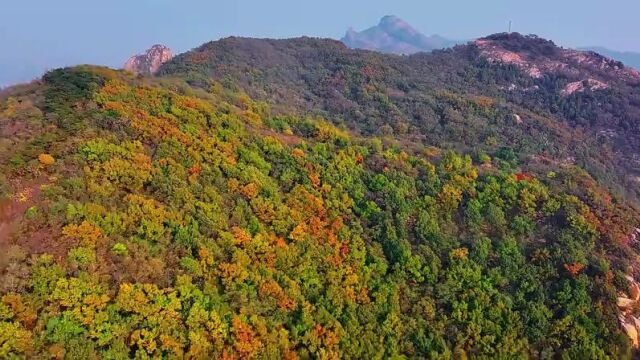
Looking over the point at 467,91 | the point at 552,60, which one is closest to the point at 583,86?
the point at 552,60

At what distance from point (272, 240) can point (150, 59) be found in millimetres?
70345

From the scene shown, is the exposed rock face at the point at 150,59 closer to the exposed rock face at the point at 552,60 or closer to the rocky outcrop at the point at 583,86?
the exposed rock face at the point at 552,60

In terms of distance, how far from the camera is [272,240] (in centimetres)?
3125

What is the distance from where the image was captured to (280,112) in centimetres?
5488

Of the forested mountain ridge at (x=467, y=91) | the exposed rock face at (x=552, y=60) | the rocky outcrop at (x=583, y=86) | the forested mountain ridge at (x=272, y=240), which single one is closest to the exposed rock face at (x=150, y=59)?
the forested mountain ridge at (x=467, y=91)

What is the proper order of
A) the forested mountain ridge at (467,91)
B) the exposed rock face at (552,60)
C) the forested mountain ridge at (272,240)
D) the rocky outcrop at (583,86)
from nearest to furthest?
the forested mountain ridge at (272,240) → the forested mountain ridge at (467,91) → the rocky outcrop at (583,86) → the exposed rock face at (552,60)

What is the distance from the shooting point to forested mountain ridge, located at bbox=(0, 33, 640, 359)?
921 inches

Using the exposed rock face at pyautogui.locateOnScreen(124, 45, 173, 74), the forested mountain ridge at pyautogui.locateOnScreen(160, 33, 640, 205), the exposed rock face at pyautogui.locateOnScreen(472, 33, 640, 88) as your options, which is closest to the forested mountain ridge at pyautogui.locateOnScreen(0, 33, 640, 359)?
the forested mountain ridge at pyautogui.locateOnScreen(160, 33, 640, 205)

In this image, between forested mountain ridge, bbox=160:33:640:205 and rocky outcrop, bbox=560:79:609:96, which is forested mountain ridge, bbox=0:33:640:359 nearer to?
forested mountain ridge, bbox=160:33:640:205

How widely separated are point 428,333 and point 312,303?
723cm

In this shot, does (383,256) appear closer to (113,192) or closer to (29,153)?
(113,192)

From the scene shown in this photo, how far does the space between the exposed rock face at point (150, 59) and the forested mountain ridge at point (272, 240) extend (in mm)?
44065

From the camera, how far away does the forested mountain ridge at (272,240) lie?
23391mm

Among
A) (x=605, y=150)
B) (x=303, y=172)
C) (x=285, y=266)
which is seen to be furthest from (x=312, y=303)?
(x=605, y=150)
